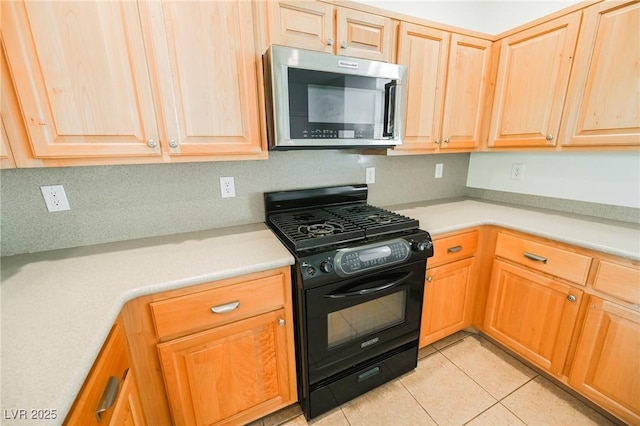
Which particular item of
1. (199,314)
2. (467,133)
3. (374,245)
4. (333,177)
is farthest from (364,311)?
(467,133)

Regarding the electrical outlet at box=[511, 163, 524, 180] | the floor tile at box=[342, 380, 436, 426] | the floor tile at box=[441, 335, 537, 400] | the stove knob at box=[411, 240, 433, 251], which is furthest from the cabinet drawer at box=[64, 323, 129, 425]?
the electrical outlet at box=[511, 163, 524, 180]

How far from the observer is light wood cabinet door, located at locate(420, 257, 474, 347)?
158cm

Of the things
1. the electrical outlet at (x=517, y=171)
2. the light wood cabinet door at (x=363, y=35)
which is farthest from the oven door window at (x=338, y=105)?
the electrical outlet at (x=517, y=171)

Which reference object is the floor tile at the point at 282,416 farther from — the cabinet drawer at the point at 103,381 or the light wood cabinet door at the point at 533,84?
the light wood cabinet door at the point at 533,84

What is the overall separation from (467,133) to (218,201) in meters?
1.74

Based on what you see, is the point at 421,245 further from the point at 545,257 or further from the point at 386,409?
the point at 386,409

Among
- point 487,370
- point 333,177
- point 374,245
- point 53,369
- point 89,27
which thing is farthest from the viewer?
point 333,177

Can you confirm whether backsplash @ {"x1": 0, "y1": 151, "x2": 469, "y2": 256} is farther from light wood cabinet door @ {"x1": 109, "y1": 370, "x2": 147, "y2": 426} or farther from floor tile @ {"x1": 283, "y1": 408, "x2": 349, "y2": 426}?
floor tile @ {"x1": 283, "y1": 408, "x2": 349, "y2": 426}

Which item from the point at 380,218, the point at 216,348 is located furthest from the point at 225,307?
the point at 380,218

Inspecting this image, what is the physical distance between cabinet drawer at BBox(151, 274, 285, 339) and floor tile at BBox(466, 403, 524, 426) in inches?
48.0

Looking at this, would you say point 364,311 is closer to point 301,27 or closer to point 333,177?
point 333,177

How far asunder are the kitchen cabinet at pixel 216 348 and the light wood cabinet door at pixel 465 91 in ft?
4.81

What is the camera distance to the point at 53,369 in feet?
1.88

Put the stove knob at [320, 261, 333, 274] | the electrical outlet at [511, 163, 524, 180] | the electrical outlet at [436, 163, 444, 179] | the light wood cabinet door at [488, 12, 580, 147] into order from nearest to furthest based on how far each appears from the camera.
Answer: the stove knob at [320, 261, 333, 274], the light wood cabinet door at [488, 12, 580, 147], the electrical outlet at [511, 163, 524, 180], the electrical outlet at [436, 163, 444, 179]
